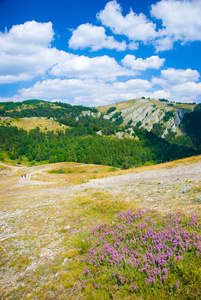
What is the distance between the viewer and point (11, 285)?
6613 mm

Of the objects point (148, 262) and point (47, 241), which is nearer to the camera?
point (148, 262)

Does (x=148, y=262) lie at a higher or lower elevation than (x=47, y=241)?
higher

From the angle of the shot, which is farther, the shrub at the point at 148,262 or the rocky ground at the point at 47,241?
the rocky ground at the point at 47,241

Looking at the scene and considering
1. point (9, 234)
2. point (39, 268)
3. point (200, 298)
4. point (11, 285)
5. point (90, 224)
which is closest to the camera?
point (200, 298)

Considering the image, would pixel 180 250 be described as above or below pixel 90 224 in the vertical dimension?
above

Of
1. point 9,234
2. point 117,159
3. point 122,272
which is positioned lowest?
point 117,159

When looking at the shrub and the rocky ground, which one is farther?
the rocky ground

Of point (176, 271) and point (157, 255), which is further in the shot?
point (157, 255)

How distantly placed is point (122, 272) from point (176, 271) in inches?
75.7

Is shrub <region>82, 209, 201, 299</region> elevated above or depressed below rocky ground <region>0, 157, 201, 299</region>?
above

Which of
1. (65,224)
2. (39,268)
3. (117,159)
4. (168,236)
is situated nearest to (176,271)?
(168,236)

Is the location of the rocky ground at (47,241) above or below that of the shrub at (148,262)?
below

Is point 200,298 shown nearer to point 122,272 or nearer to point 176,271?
point 176,271

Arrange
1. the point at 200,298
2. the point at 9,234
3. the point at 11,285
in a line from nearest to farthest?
the point at 200,298, the point at 11,285, the point at 9,234
